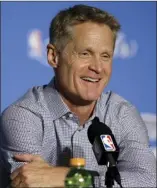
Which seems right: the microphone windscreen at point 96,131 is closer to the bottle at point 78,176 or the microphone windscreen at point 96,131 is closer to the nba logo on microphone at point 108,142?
the nba logo on microphone at point 108,142

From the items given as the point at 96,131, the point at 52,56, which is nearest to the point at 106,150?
the point at 96,131

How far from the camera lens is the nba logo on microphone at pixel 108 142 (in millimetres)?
1560

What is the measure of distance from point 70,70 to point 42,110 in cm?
19

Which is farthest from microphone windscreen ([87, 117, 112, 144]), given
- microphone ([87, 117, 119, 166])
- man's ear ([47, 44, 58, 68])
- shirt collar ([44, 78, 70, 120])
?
man's ear ([47, 44, 58, 68])

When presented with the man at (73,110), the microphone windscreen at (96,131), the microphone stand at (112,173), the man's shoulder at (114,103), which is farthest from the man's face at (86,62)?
the microphone stand at (112,173)

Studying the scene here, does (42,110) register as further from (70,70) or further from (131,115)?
(131,115)

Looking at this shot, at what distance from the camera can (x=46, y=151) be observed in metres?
2.06

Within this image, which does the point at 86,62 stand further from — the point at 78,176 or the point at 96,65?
the point at 78,176

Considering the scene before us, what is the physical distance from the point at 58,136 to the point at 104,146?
1.71 ft

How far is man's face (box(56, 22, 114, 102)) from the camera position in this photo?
2.05 metres

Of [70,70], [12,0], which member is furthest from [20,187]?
[12,0]

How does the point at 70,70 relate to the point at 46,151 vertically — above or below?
above

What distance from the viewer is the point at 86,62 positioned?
208 cm

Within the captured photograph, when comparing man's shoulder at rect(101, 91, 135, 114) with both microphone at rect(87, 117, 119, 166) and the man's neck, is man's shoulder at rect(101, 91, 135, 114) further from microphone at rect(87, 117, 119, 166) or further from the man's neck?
microphone at rect(87, 117, 119, 166)
